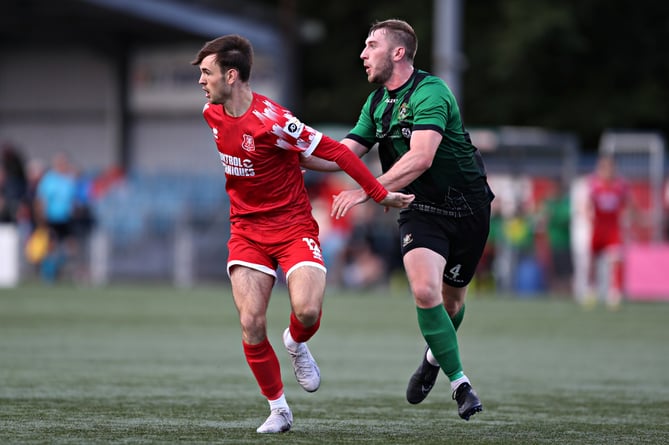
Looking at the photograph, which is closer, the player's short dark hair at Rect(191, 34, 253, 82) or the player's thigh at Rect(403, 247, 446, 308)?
the player's short dark hair at Rect(191, 34, 253, 82)

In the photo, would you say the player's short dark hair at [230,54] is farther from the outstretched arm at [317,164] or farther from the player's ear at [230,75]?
the outstretched arm at [317,164]

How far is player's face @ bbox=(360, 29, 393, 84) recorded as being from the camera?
7.41 metres

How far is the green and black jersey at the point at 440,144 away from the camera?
7.33 m

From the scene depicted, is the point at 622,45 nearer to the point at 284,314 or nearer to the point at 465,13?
the point at 465,13

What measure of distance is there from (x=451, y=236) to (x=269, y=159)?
1.24 metres

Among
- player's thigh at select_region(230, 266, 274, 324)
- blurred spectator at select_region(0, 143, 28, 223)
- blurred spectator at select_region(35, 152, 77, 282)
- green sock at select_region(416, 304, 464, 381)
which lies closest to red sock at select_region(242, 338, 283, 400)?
player's thigh at select_region(230, 266, 274, 324)

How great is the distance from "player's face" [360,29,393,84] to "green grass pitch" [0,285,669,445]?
76.5 inches

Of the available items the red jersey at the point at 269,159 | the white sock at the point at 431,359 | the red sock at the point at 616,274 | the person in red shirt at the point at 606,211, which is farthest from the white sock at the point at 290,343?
the red sock at the point at 616,274

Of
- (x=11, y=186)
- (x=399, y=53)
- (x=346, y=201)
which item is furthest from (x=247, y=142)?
(x=11, y=186)

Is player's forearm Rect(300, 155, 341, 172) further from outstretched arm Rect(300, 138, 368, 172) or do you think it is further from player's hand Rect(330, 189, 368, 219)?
player's hand Rect(330, 189, 368, 219)

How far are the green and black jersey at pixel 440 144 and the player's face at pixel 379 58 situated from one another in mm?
120

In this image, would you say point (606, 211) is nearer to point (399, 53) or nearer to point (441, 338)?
point (399, 53)

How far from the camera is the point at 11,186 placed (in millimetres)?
26766

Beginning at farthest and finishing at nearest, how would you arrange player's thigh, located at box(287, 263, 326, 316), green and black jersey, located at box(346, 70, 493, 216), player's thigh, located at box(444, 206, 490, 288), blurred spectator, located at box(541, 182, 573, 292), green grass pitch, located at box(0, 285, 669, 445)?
blurred spectator, located at box(541, 182, 573, 292)
player's thigh, located at box(444, 206, 490, 288)
green and black jersey, located at box(346, 70, 493, 216)
player's thigh, located at box(287, 263, 326, 316)
green grass pitch, located at box(0, 285, 669, 445)
